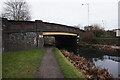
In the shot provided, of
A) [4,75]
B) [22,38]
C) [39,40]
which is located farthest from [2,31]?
[4,75]

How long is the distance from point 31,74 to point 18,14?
3706 centimetres

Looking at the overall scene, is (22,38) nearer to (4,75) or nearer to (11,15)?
(4,75)

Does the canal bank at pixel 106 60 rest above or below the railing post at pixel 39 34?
below

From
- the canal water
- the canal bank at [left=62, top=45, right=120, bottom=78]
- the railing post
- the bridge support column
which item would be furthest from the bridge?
the bridge support column

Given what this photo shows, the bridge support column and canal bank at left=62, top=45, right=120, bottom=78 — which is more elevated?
the bridge support column

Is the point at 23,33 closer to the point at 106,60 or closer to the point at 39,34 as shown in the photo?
the point at 39,34

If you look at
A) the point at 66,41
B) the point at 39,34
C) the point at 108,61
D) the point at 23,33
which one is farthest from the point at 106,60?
the point at 66,41

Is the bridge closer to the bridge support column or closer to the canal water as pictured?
the canal water

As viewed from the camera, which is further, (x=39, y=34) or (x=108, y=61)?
(x=39, y=34)

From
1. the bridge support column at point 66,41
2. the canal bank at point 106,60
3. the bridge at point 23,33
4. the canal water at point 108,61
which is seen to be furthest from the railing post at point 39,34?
the bridge support column at point 66,41

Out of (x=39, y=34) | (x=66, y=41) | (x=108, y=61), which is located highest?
(x=39, y=34)

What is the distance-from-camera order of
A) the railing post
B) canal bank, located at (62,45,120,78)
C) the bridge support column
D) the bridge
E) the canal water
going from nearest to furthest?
the canal water, canal bank, located at (62,45,120,78), the bridge, the railing post, the bridge support column

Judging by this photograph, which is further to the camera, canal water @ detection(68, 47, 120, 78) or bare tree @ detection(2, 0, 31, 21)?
bare tree @ detection(2, 0, 31, 21)

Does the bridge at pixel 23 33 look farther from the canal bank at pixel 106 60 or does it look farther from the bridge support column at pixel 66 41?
the bridge support column at pixel 66 41
